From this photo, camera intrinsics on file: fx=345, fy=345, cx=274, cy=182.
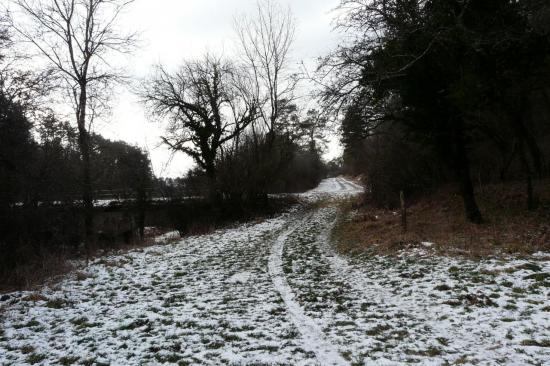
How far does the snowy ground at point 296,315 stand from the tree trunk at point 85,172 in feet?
18.4

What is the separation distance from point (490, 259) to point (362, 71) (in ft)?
20.5

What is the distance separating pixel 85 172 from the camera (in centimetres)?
1580

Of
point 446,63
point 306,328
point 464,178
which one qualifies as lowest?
point 306,328

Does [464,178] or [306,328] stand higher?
[464,178]

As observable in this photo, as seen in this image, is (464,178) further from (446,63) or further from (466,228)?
(446,63)

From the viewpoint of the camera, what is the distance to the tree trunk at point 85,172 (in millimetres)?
14578

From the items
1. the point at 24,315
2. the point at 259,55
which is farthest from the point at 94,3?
the point at 24,315

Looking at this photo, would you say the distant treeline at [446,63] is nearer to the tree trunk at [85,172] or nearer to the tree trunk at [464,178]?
the tree trunk at [464,178]

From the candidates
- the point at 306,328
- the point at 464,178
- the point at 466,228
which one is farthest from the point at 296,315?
the point at 464,178

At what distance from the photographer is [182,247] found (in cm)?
1358

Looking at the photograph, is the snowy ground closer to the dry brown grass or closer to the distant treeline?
the dry brown grass

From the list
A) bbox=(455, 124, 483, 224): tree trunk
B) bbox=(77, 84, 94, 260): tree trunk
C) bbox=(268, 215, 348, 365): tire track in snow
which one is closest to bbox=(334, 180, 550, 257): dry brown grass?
bbox=(455, 124, 483, 224): tree trunk

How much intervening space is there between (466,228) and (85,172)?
1577 cm

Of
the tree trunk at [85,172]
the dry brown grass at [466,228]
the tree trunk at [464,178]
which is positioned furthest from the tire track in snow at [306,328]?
the tree trunk at [85,172]
